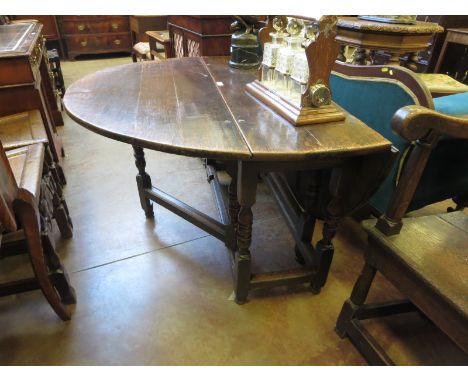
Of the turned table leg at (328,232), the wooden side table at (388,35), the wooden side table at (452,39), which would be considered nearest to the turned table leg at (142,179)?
the turned table leg at (328,232)

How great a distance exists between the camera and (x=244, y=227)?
1.19 m

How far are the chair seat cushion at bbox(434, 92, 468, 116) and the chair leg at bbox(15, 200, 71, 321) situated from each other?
1452 millimetres

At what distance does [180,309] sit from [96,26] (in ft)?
18.0

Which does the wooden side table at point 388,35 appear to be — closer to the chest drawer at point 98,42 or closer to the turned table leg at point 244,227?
the turned table leg at point 244,227

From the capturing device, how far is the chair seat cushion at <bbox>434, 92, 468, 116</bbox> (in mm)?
1146

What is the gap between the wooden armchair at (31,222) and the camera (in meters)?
0.96

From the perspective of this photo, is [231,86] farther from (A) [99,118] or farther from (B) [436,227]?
(B) [436,227]

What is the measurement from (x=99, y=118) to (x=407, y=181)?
0.96m

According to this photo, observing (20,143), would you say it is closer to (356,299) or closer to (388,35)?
(356,299)

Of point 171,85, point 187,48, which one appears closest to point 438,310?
point 171,85

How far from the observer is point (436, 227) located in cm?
104
